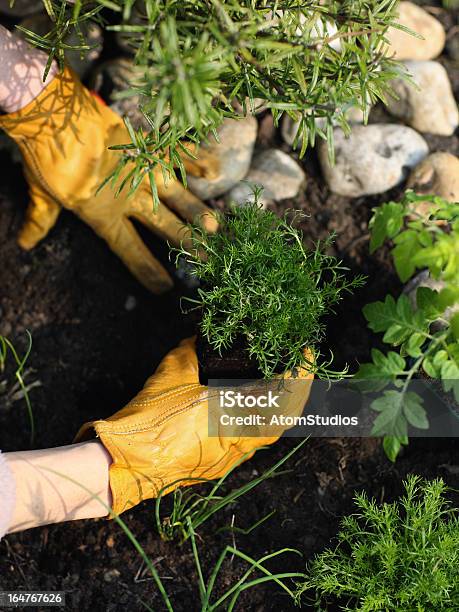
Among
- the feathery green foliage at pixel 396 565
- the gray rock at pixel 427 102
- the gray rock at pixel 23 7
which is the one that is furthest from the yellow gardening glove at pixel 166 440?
the gray rock at pixel 23 7

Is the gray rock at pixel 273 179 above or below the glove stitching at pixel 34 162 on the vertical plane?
below

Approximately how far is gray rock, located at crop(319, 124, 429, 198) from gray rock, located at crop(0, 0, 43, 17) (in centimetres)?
113

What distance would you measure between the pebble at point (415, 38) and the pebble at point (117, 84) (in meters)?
0.91

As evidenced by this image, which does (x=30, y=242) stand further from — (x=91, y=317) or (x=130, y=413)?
(x=130, y=413)

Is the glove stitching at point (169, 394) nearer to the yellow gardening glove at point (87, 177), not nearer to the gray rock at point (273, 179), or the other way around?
the yellow gardening glove at point (87, 177)

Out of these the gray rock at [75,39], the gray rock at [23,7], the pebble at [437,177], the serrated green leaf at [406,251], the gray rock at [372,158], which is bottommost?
the pebble at [437,177]

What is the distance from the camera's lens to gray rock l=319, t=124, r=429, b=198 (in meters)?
2.37

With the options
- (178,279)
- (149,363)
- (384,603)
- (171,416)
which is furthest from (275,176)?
(384,603)

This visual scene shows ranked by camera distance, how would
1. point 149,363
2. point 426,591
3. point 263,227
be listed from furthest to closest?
point 149,363
point 263,227
point 426,591

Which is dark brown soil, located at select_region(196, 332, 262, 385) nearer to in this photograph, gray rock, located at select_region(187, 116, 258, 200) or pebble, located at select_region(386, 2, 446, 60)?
Answer: gray rock, located at select_region(187, 116, 258, 200)

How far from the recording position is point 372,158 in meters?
2.36

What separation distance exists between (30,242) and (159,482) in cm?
98

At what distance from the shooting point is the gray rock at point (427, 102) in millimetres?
2420

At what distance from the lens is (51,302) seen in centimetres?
240
